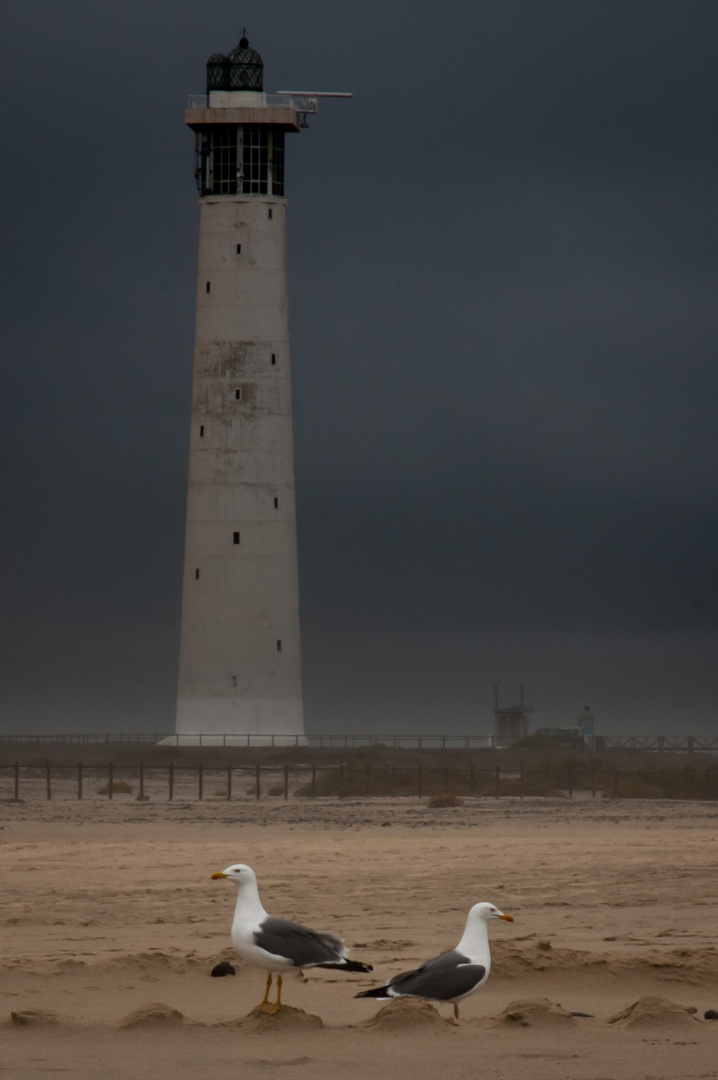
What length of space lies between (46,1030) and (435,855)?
17.1 metres

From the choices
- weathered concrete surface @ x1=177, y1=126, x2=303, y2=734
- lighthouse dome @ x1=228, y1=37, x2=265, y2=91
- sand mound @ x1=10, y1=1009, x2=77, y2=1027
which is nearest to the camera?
sand mound @ x1=10, y1=1009, x2=77, y2=1027

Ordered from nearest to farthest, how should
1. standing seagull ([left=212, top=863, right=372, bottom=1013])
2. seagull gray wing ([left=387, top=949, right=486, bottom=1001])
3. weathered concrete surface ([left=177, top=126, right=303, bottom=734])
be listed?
1. seagull gray wing ([left=387, top=949, right=486, bottom=1001])
2. standing seagull ([left=212, top=863, right=372, bottom=1013])
3. weathered concrete surface ([left=177, top=126, right=303, bottom=734])

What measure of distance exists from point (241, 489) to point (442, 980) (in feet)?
169

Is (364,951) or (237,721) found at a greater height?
(237,721)

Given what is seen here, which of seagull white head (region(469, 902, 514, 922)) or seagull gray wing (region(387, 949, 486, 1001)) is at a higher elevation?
seagull white head (region(469, 902, 514, 922))

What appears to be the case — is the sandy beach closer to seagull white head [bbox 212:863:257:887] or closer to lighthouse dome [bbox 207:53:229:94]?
seagull white head [bbox 212:863:257:887]

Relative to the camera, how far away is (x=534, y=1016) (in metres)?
12.7

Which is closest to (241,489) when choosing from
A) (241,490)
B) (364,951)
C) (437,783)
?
(241,490)

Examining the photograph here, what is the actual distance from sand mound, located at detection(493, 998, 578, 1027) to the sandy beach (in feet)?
0.06

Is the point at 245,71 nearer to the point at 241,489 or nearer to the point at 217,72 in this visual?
the point at 217,72

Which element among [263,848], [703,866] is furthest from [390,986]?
[263,848]

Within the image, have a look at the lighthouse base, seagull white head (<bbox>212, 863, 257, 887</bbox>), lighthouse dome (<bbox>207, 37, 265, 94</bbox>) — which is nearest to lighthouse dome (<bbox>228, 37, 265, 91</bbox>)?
lighthouse dome (<bbox>207, 37, 265, 94</bbox>)

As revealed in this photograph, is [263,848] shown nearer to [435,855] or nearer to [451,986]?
[435,855]

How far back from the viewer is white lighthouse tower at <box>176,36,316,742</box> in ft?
207
